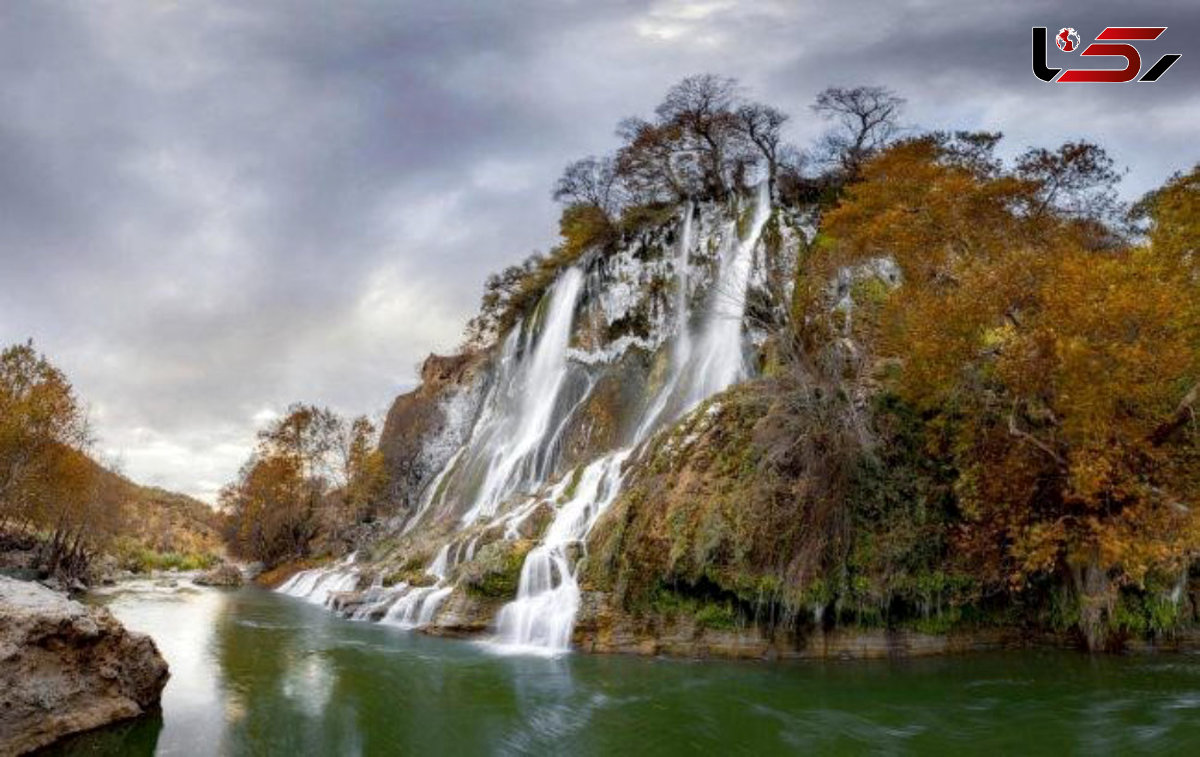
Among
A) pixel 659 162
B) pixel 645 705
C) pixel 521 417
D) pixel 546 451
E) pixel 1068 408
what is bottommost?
pixel 645 705

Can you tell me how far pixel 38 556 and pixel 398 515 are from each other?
57.0 feet

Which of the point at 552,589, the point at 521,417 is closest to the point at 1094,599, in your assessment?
the point at 552,589

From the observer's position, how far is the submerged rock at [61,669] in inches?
322

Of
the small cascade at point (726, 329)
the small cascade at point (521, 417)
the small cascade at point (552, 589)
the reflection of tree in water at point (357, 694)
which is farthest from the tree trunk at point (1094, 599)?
the small cascade at point (521, 417)

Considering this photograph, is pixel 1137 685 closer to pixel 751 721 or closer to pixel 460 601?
pixel 751 721

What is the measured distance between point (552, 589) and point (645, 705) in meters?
6.33

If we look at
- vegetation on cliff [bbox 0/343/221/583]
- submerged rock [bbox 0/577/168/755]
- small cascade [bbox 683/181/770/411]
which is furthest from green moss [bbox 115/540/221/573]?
submerged rock [bbox 0/577/168/755]

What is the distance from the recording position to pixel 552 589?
685 inches

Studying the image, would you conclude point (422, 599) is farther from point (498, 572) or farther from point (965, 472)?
point (965, 472)

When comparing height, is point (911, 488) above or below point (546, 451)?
below

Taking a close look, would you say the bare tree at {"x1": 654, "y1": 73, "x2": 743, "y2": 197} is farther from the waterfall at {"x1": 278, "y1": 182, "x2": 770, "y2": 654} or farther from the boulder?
the boulder

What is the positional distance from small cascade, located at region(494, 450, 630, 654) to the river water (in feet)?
3.68

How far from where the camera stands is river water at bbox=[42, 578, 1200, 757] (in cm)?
948

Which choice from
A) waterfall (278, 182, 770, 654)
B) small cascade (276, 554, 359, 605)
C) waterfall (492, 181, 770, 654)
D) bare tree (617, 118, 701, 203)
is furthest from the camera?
bare tree (617, 118, 701, 203)
